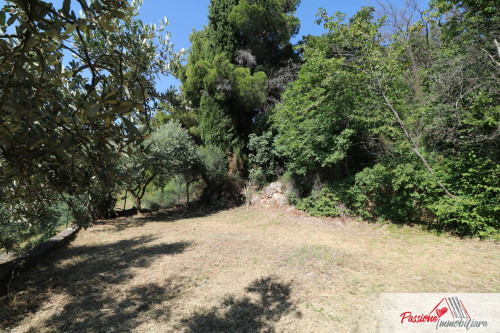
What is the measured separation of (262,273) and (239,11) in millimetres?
11797

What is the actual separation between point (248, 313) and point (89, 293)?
7.90 ft

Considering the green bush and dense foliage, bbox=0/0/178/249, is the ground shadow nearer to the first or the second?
the green bush

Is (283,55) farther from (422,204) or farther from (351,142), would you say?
(422,204)

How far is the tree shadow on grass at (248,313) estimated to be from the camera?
8.84 ft

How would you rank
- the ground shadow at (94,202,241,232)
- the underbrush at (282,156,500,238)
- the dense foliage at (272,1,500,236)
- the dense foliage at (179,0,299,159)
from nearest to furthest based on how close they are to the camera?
the underbrush at (282,156,500,238), the dense foliage at (272,1,500,236), the ground shadow at (94,202,241,232), the dense foliage at (179,0,299,159)

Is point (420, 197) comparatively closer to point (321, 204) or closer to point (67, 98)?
point (321, 204)

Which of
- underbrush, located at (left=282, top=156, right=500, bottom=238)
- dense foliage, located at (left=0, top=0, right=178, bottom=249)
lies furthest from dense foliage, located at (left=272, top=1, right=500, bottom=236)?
dense foliage, located at (left=0, top=0, right=178, bottom=249)

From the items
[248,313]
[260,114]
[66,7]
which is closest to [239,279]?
[248,313]

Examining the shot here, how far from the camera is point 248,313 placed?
2.95 metres

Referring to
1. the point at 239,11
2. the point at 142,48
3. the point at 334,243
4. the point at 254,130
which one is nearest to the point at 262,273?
the point at 334,243

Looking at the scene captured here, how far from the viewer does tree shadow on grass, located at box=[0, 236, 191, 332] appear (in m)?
2.86

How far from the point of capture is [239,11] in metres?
11.5

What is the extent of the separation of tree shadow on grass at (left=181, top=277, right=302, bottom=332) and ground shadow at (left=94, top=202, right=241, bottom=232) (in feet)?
21.4

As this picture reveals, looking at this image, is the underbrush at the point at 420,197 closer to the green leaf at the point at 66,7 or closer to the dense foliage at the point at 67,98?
the dense foliage at the point at 67,98
